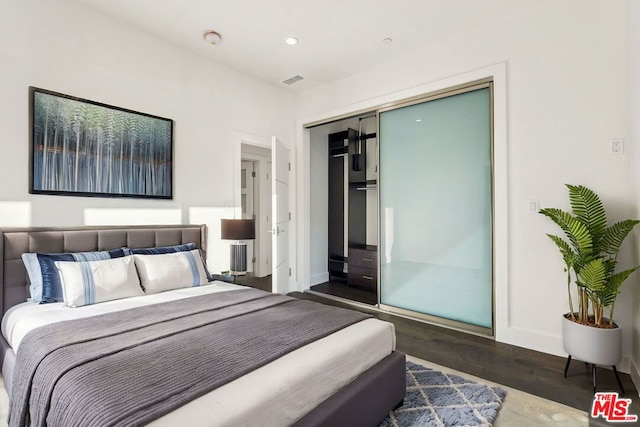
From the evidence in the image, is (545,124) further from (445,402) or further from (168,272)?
(168,272)

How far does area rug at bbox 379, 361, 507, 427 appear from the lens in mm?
1807

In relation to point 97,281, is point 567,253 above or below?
above

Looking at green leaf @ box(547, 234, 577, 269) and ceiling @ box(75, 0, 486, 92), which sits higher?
ceiling @ box(75, 0, 486, 92)

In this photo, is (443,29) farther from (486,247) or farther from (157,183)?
(157,183)

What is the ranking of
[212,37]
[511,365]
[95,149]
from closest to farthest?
[511,365] < [95,149] < [212,37]

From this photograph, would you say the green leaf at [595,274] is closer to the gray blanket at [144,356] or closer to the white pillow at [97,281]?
the gray blanket at [144,356]

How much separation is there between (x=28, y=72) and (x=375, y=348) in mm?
3232

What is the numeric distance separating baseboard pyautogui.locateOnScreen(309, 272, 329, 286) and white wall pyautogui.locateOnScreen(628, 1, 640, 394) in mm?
3648

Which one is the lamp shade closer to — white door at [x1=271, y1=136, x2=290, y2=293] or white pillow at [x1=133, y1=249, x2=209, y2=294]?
white door at [x1=271, y1=136, x2=290, y2=293]

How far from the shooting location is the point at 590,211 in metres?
2.28

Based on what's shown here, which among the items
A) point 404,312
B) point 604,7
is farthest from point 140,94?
point 604,7

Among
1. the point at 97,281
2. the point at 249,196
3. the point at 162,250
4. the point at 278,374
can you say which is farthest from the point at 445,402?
the point at 249,196

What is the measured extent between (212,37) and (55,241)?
2.34 m

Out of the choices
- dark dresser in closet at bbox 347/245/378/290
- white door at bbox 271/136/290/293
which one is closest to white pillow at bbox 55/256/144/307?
white door at bbox 271/136/290/293
